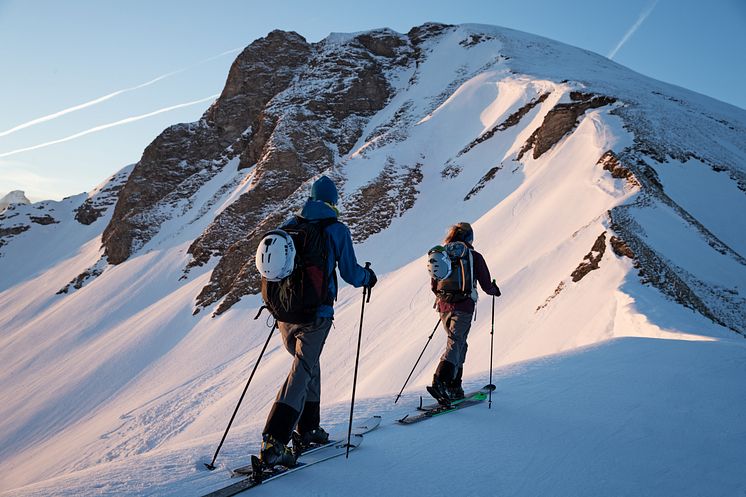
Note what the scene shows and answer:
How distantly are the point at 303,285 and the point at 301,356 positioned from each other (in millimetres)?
618

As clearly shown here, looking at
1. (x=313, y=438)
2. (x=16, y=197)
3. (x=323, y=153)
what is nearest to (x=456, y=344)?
(x=313, y=438)

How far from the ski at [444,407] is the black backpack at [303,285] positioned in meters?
1.97

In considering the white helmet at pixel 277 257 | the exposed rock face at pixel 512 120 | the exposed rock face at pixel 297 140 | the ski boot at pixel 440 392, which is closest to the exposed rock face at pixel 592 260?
the ski boot at pixel 440 392

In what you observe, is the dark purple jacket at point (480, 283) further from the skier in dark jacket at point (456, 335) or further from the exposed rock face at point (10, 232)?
the exposed rock face at point (10, 232)

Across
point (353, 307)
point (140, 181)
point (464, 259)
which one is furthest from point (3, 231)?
point (464, 259)

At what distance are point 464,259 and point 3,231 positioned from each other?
109553mm

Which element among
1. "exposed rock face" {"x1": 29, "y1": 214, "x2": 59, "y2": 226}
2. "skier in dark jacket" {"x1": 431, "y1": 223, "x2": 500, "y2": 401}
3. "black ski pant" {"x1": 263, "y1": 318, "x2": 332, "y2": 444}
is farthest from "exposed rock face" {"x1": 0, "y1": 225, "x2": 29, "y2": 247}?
"black ski pant" {"x1": 263, "y1": 318, "x2": 332, "y2": 444}

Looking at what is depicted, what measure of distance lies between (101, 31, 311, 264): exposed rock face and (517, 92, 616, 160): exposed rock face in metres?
42.0

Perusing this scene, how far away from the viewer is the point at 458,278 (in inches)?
233

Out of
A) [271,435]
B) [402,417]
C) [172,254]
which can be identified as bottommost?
[402,417]

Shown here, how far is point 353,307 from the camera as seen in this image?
25922mm

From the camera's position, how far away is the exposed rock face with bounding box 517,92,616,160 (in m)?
27.8

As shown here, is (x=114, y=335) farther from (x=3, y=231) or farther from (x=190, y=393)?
(x=3, y=231)

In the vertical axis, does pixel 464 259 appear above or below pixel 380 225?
below
